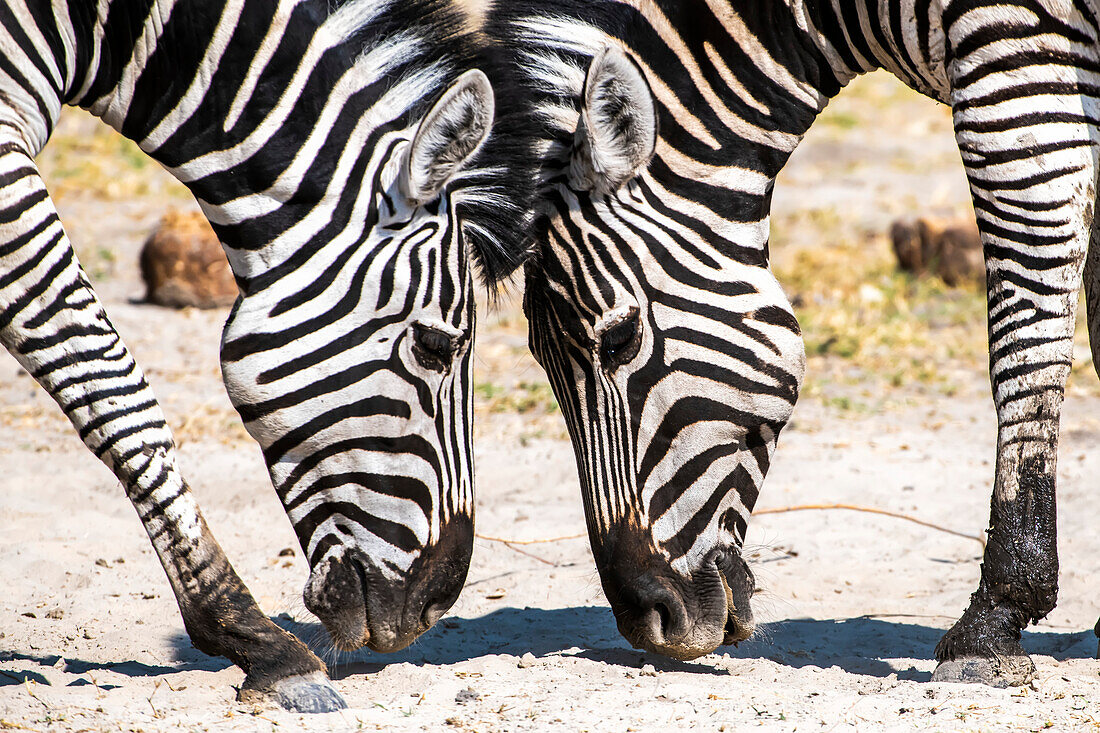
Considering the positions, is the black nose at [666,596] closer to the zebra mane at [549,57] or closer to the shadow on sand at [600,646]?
the shadow on sand at [600,646]

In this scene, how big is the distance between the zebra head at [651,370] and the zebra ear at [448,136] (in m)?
0.35

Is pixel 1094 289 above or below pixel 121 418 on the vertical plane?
above

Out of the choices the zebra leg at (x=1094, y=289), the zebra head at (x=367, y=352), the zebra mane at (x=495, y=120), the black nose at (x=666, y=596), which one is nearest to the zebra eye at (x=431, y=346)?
the zebra head at (x=367, y=352)

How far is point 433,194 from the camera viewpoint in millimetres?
2812

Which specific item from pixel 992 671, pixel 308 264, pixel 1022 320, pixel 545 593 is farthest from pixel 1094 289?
pixel 308 264

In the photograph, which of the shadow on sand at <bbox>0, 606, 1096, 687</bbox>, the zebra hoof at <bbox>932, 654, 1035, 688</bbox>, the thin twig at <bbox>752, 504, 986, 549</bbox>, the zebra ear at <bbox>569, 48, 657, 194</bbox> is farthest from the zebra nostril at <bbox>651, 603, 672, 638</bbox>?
the thin twig at <bbox>752, 504, 986, 549</bbox>

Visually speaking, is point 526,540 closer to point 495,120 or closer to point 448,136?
point 495,120

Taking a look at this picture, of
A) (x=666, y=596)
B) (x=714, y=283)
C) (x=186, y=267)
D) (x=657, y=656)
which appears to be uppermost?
(x=186, y=267)

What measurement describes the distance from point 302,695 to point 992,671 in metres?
2.07

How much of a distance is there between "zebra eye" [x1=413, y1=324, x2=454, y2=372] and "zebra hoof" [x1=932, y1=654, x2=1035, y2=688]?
1827 millimetres

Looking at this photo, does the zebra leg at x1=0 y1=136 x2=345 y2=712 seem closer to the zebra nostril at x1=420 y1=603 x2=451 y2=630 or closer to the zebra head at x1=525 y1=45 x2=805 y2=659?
the zebra nostril at x1=420 y1=603 x2=451 y2=630

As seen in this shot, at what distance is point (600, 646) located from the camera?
3.69m

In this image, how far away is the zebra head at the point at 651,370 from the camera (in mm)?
3051

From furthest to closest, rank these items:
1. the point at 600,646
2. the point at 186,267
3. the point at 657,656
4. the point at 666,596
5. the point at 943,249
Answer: the point at 943,249
the point at 186,267
the point at 600,646
the point at 657,656
the point at 666,596
